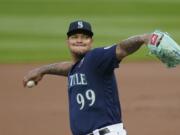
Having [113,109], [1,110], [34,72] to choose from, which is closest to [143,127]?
[1,110]

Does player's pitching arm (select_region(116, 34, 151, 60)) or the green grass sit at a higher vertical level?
the green grass

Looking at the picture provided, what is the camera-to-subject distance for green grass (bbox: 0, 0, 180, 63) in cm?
762

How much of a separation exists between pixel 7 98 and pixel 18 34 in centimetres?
133

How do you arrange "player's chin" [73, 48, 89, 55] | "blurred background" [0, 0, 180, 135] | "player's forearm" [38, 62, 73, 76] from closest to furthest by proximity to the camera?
"player's chin" [73, 48, 89, 55], "player's forearm" [38, 62, 73, 76], "blurred background" [0, 0, 180, 135]

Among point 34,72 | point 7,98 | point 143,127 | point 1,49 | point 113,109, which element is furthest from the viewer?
point 1,49

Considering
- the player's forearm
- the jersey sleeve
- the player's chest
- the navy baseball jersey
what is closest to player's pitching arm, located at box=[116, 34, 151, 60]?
the jersey sleeve

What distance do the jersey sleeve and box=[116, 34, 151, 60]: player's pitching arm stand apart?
37 mm

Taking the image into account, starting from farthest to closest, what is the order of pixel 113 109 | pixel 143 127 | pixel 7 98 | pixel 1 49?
pixel 1 49, pixel 7 98, pixel 143 127, pixel 113 109

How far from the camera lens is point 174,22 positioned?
26.2 ft

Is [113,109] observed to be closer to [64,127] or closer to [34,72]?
[34,72]

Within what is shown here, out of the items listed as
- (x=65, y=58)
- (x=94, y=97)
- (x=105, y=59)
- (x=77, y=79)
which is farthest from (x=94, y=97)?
(x=65, y=58)

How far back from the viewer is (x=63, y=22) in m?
7.91

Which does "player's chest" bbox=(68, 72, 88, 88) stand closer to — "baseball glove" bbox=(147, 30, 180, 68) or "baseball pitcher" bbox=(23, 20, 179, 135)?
"baseball pitcher" bbox=(23, 20, 179, 135)

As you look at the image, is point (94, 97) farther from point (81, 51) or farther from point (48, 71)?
point (48, 71)
